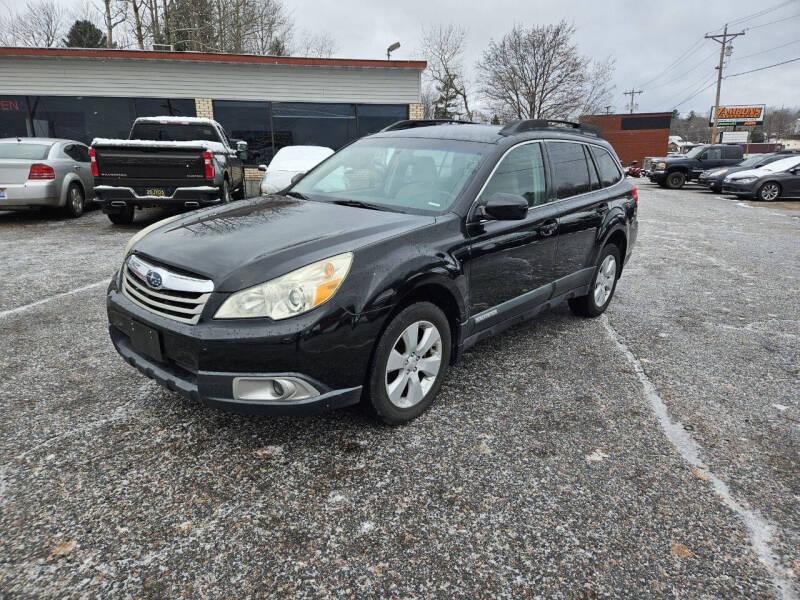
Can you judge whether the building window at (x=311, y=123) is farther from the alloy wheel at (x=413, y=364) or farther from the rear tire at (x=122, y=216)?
the alloy wheel at (x=413, y=364)

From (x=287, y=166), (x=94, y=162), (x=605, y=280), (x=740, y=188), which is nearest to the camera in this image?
(x=605, y=280)

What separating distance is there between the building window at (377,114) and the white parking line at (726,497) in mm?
15098

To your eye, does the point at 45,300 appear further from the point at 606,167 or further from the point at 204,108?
the point at 204,108

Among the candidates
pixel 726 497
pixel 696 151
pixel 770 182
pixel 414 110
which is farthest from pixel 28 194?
pixel 696 151

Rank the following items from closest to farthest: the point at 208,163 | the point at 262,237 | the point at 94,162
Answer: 1. the point at 262,237
2. the point at 94,162
3. the point at 208,163

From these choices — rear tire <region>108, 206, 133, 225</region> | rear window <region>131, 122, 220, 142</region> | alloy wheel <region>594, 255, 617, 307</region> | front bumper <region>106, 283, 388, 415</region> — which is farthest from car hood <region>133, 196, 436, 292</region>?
rear window <region>131, 122, 220, 142</region>

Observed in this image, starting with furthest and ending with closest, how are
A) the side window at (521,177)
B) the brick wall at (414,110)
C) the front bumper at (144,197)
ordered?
the brick wall at (414,110), the front bumper at (144,197), the side window at (521,177)

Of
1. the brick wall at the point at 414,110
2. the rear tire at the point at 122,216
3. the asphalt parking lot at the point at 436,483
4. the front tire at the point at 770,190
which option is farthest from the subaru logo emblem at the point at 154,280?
the front tire at the point at 770,190

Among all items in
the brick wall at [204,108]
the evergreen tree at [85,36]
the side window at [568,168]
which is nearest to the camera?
the side window at [568,168]

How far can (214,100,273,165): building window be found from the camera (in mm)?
16359

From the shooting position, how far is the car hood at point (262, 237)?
242 centimetres

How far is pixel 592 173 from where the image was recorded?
4.55 metres

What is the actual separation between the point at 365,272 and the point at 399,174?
4.27 feet

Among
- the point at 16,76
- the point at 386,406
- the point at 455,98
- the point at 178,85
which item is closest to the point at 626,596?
the point at 386,406
